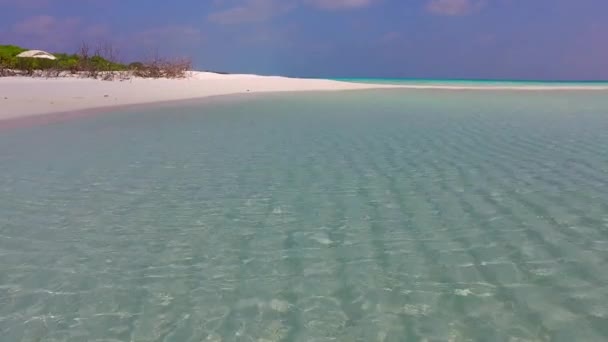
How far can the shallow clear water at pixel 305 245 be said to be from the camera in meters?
3.28

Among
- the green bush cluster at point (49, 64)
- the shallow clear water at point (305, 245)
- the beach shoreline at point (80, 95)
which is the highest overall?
the green bush cluster at point (49, 64)

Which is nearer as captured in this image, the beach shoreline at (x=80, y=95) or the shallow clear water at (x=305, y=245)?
the shallow clear water at (x=305, y=245)

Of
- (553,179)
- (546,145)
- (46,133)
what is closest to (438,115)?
(546,145)

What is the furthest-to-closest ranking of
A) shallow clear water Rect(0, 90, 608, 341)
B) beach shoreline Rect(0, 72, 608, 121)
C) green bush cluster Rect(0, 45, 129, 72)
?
green bush cluster Rect(0, 45, 129, 72)
beach shoreline Rect(0, 72, 608, 121)
shallow clear water Rect(0, 90, 608, 341)

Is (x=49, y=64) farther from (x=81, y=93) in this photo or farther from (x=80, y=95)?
(x=80, y=95)

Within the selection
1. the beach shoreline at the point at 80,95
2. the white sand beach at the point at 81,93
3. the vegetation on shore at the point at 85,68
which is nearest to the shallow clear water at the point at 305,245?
the beach shoreline at the point at 80,95

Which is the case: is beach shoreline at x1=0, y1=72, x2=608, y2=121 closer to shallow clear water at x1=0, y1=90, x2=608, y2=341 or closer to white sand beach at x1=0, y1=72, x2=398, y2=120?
white sand beach at x1=0, y1=72, x2=398, y2=120

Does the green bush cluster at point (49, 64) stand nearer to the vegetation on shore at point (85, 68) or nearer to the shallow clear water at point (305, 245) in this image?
the vegetation on shore at point (85, 68)

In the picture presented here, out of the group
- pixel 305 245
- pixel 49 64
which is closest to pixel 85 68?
pixel 49 64

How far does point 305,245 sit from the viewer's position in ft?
15.2

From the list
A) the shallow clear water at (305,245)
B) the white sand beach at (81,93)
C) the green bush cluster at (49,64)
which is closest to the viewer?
the shallow clear water at (305,245)

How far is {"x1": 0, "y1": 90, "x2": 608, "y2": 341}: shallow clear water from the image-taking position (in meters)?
3.28

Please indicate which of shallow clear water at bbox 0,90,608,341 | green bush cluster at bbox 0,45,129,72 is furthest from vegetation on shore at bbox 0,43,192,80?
shallow clear water at bbox 0,90,608,341

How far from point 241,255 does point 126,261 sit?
95cm
